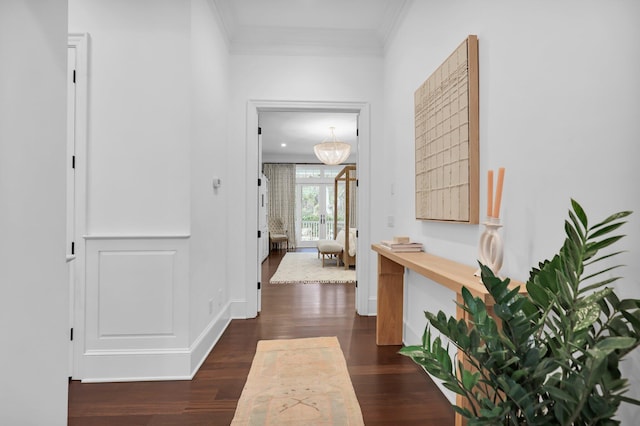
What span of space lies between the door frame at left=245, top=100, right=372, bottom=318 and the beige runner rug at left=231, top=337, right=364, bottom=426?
2.66ft

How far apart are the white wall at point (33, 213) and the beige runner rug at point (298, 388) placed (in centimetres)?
97

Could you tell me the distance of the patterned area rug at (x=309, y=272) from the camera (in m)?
4.96

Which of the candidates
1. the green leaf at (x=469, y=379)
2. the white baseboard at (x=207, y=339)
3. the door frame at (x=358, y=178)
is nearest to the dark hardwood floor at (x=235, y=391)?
the white baseboard at (x=207, y=339)

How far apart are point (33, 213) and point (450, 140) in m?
1.88

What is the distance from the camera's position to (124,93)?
214 centimetres

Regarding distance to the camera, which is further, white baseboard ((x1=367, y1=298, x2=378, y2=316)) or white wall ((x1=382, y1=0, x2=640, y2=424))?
white baseboard ((x1=367, y1=298, x2=378, y2=316))

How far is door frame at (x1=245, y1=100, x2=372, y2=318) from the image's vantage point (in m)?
3.29

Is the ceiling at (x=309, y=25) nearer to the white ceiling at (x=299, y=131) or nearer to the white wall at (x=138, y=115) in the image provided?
the white wall at (x=138, y=115)

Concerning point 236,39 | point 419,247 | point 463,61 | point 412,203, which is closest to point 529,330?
point 463,61

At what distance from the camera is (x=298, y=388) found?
197 cm

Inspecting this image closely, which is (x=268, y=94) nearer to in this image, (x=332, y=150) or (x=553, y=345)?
(x=332, y=150)

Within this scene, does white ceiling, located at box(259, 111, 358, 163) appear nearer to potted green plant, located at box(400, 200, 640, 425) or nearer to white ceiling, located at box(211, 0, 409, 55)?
white ceiling, located at box(211, 0, 409, 55)

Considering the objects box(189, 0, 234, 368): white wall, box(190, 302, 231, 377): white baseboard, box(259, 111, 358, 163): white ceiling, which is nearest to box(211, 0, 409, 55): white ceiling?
box(189, 0, 234, 368): white wall

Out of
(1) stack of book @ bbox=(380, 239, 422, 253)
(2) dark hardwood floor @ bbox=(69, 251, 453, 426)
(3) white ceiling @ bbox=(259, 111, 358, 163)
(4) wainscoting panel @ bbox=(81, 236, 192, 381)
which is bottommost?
(2) dark hardwood floor @ bbox=(69, 251, 453, 426)
